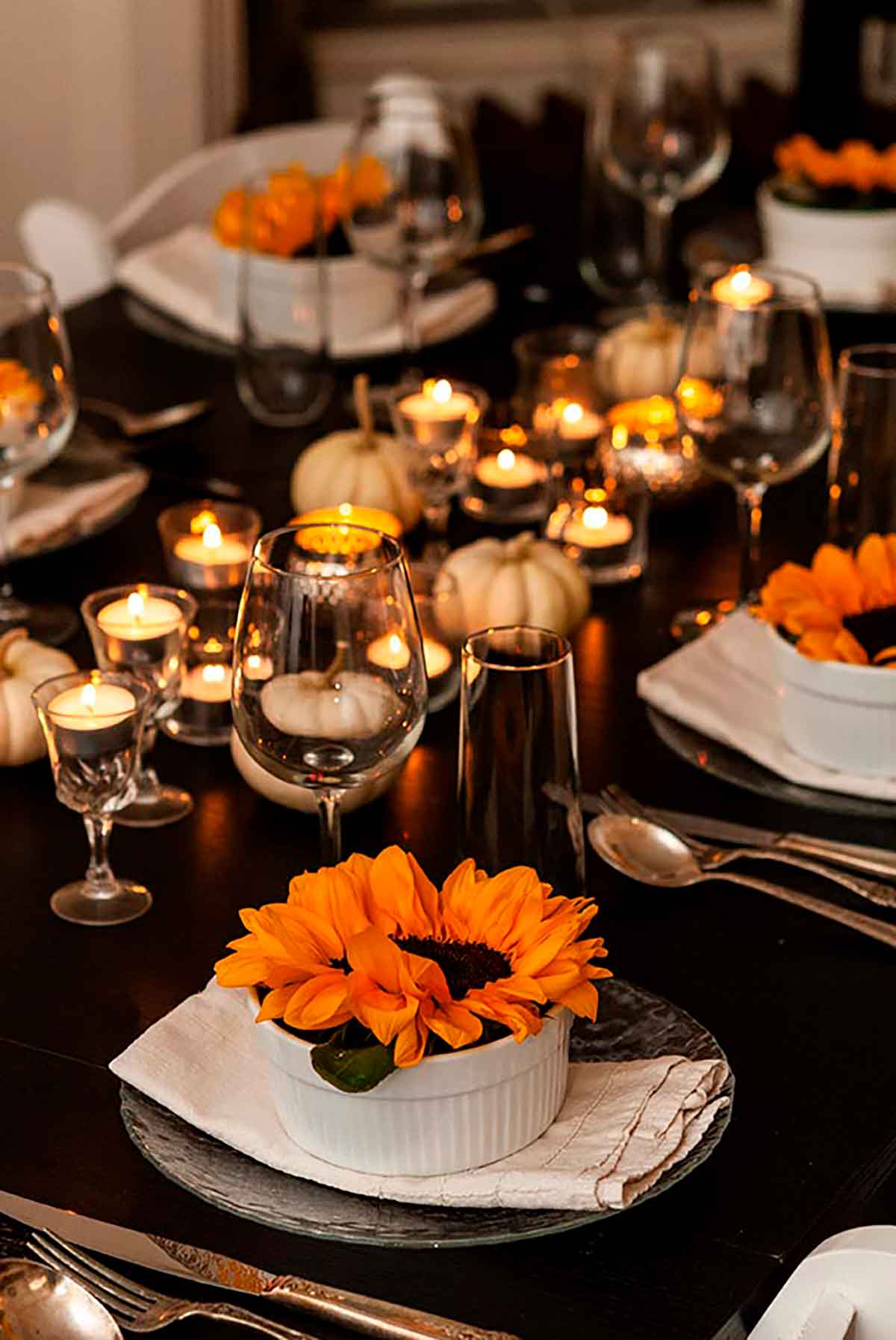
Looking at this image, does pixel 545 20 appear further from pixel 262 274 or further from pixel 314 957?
pixel 314 957

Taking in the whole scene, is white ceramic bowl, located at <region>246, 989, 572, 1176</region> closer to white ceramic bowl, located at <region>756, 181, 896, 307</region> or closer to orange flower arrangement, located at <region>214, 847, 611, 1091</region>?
orange flower arrangement, located at <region>214, 847, 611, 1091</region>

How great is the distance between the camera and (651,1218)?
2.70ft

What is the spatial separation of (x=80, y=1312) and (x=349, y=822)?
0.45 metres

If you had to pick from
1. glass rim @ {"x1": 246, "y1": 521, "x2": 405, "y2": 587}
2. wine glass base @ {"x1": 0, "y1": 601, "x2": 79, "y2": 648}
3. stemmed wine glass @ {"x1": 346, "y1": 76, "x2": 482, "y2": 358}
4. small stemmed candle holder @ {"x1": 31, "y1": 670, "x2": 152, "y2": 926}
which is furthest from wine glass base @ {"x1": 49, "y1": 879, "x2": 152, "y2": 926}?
stemmed wine glass @ {"x1": 346, "y1": 76, "x2": 482, "y2": 358}

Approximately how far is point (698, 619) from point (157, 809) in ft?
1.53

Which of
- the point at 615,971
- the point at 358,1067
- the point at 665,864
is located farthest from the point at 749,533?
the point at 358,1067

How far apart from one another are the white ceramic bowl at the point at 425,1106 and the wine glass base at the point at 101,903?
0.77ft

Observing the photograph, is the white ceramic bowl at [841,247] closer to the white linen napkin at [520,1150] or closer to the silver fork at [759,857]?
the silver fork at [759,857]

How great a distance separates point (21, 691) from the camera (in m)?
1.21

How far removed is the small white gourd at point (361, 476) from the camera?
5.14 ft

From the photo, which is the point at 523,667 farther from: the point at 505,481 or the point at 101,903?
the point at 505,481

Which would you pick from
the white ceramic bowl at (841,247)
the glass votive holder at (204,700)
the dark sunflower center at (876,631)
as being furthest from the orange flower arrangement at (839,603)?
the white ceramic bowl at (841,247)

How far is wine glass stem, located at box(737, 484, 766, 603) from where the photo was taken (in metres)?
1.44

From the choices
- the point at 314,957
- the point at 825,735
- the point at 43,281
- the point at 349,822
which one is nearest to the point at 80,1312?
the point at 314,957
